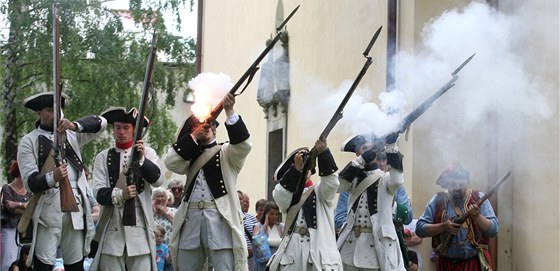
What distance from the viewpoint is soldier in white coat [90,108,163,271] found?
10062 millimetres

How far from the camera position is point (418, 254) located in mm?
12586

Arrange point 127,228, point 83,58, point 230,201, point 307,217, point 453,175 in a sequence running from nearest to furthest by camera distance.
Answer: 1. point 230,201
2. point 127,228
3. point 307,217
4. point 453,175
5. point 83,58

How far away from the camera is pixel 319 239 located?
1045 cm

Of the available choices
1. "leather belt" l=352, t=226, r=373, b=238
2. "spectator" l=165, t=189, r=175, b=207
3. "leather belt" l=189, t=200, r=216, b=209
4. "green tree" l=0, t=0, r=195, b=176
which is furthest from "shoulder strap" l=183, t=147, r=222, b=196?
"green tree" l=0, t=0, r=195, b=176

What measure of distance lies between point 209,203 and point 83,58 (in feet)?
47.3

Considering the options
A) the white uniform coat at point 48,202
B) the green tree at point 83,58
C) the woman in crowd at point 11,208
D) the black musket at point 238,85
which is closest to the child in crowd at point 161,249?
the woman in crowd at point 11,208

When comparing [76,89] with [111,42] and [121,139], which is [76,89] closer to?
[111,42]

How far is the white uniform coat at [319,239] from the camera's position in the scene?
409 inches

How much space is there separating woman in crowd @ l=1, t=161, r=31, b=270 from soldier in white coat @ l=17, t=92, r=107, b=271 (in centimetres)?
170

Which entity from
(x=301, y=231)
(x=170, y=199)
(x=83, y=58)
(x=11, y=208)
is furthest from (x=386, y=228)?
(x=83, y=58)

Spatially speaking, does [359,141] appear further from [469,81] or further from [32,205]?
[32,205]

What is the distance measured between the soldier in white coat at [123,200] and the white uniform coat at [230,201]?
9.1 inches

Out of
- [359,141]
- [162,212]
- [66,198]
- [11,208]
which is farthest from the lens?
[162,212]

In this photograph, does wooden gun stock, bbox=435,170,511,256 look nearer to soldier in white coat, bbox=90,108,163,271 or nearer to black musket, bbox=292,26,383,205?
black musket, bbox=292,26,383,205
